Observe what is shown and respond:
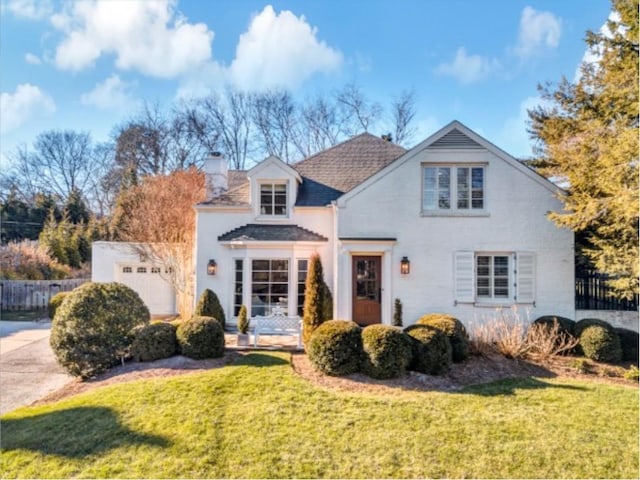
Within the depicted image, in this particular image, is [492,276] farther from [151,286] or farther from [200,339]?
[151,286]

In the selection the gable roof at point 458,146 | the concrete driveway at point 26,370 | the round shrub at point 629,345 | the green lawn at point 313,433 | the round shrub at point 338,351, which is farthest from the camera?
the gable roof at point 458,146

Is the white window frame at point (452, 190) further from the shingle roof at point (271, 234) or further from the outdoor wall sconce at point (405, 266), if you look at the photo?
the shingle roof at point (271, 234)

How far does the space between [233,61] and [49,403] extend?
1449 centimetres

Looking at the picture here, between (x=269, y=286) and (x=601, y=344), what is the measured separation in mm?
10254

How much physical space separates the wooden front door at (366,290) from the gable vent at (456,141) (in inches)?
180

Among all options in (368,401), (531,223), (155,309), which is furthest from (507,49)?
(155,309)

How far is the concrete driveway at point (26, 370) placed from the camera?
7578 mm

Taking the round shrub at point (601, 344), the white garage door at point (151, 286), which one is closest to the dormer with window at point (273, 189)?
the white garage door at point (151, 286)

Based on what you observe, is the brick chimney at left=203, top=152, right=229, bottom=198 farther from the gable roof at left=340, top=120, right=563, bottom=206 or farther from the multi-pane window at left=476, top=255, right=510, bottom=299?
the multi-pane window at left=476, top=255, right=510, bottom=299

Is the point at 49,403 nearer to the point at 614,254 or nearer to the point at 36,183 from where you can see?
the point at 614,254

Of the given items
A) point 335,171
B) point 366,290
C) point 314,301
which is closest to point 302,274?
point 314,301

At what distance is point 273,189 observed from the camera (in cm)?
1370

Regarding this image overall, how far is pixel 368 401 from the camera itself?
667cm

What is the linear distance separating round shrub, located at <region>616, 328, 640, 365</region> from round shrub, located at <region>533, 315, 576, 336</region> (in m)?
1.11
